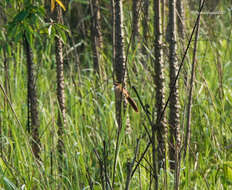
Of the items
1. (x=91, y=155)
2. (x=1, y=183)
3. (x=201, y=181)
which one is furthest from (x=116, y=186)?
(x=1, y=183)


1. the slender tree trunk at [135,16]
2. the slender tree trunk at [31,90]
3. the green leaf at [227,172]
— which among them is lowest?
the green leaf at [227,172]

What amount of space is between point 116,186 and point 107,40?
2.72 metres

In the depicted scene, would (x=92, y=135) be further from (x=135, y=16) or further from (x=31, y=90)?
(x=135, y=16)

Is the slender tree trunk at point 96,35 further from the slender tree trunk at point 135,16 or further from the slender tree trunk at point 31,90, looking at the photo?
the slender tree trunk at point 31,90

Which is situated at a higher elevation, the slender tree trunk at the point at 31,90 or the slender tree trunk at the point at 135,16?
the slender tree trunk at the point at 135,16

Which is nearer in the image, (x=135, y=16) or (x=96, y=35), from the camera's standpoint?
(x=135, y=16)

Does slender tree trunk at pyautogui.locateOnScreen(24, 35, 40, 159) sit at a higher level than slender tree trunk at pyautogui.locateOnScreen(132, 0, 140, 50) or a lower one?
lower

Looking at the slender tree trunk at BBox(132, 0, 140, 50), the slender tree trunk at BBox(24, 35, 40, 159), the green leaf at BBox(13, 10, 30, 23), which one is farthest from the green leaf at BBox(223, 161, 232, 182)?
the green leaf at BBox(13, 10, 30, 23)

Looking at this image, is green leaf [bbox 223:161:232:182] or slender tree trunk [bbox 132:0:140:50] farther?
green leaf [bbox 223:161:232:182]

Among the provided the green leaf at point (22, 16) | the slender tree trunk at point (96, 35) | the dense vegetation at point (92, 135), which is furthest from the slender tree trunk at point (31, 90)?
the slender tree trunk at point (96, 35)

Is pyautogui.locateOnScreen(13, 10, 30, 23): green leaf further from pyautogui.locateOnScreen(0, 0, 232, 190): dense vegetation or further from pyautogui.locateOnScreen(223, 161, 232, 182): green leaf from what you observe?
pyautogui.locateOnScreen(223, 161, 232, 182): green leaf

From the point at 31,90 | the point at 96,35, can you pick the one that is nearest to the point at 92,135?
the point at 31,90

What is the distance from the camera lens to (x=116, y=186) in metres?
1.80

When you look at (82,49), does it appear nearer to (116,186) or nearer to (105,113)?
(105,113)
